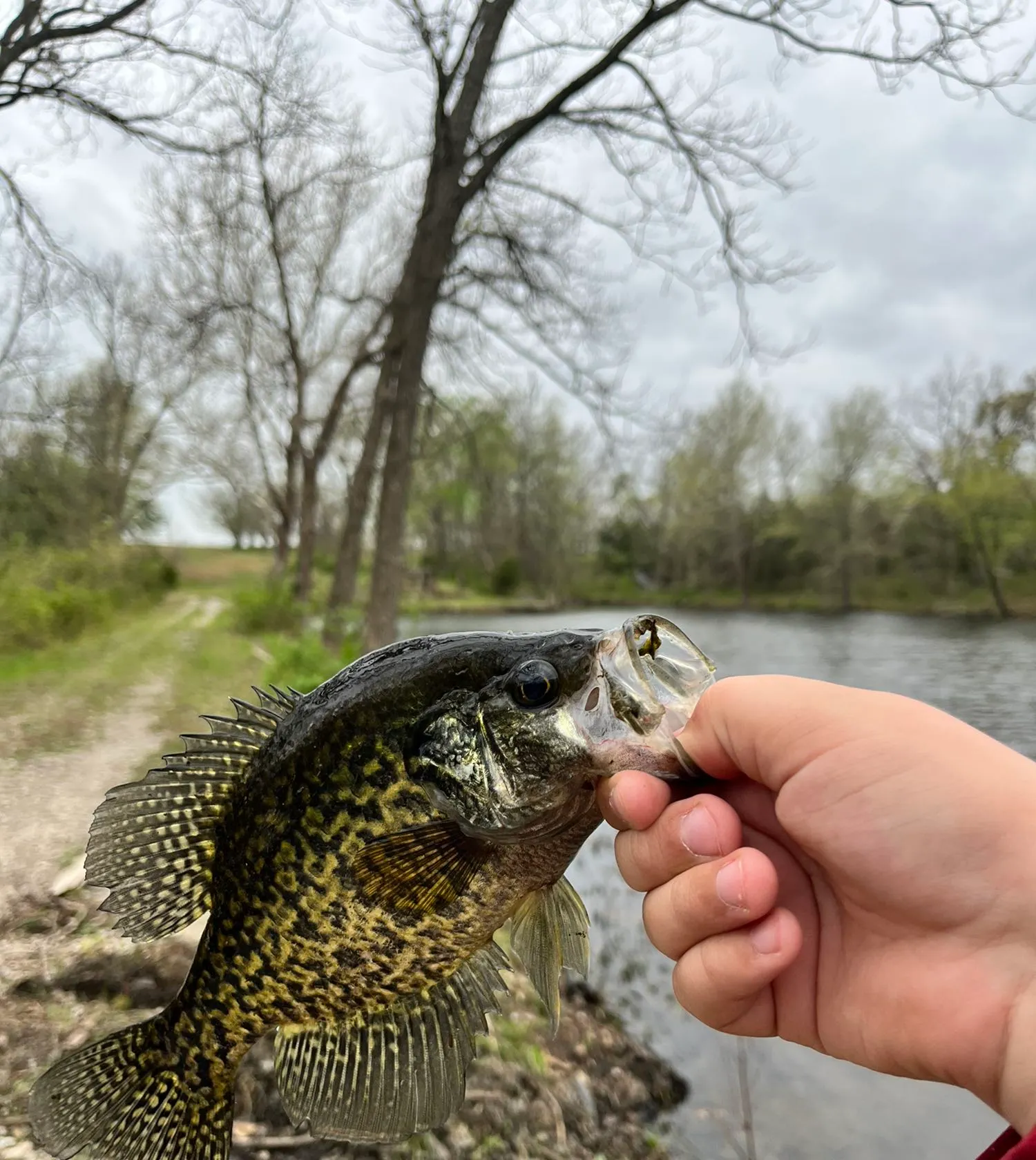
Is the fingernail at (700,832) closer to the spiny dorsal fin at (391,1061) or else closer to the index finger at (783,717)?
the index finger at (783,717)

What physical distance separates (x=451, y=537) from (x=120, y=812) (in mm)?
48735

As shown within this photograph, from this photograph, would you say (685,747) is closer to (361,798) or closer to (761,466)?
(361,798)

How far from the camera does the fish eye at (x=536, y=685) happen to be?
61.6 inches

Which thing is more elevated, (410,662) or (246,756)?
(410,662)

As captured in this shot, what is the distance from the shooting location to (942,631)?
29.8m

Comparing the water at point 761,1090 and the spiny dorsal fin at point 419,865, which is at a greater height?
the spiny dorsal fin at point 419,865

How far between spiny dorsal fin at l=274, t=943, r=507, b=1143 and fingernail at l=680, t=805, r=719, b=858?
543 mm

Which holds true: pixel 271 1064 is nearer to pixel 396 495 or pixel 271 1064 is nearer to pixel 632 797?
pixel 632 797

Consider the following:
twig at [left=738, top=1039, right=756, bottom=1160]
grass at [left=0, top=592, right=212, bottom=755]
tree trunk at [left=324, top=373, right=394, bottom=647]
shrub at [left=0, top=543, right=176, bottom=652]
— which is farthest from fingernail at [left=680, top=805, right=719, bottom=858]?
shrub at [left=0, top=543, right=176, bottom=652]

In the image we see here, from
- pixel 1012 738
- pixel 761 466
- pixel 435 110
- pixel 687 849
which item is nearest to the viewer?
pixel 687 849

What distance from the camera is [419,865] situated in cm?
157

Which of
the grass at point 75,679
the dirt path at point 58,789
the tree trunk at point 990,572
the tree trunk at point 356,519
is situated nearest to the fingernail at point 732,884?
the dirt path at point 58,789

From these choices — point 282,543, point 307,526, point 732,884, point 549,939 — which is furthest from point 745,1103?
point 282,543

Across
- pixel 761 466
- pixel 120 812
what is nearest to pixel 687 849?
pixel 120 812
